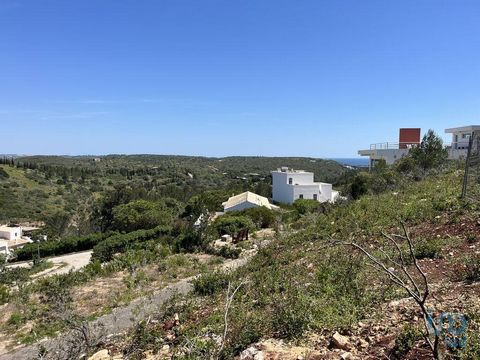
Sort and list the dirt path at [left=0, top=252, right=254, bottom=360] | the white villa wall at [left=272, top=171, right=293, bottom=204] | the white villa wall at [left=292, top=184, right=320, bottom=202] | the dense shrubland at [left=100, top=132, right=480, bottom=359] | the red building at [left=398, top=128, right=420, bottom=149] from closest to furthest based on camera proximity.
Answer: the dense shrubland at [left=100, top=132, right=480, bottom=359], the dirt path at [left=0, top=252, right=254, bottom=360], the white villa wall at [left=292, top=184, right=320, bottom=202], the white villa wall at [left=272, top=171, right=293, bottom=204], the red building at [left=398, top=128, right=420, bottom=149]

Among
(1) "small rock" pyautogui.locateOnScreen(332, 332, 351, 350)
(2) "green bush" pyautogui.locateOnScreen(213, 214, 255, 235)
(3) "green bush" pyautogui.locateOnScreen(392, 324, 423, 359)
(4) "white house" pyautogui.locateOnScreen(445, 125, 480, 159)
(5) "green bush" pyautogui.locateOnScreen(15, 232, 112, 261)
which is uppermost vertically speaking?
(4) "white house" pyautogui.locateOnScreen(445, 125, 480, 159)

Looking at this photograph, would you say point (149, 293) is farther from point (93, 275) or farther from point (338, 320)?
point (338, 320)

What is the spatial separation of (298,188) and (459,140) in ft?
54.3

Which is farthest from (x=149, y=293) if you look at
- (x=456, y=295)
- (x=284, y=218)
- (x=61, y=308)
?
(x=284, y=218)

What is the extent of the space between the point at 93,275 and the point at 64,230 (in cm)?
3787

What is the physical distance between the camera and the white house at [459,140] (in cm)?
2975

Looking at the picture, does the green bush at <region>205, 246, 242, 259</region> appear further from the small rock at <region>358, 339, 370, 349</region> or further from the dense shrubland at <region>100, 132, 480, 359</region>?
the small rock at <region>358, 339, 370, 349</region>

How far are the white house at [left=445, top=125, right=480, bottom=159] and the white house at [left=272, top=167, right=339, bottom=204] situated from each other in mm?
12160

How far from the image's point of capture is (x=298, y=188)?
41.2 meters

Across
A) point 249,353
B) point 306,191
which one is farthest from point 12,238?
point 249,353

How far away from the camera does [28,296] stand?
10391 millimetres

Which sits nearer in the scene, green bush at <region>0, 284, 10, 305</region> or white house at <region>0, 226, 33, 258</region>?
green bush at <region>0, 284, 10, 305</region>

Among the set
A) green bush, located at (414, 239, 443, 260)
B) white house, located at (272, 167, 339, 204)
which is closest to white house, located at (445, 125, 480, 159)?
white house, located at (272, 167, 339, 204)

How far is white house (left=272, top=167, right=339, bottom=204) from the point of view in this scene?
41.1 m
